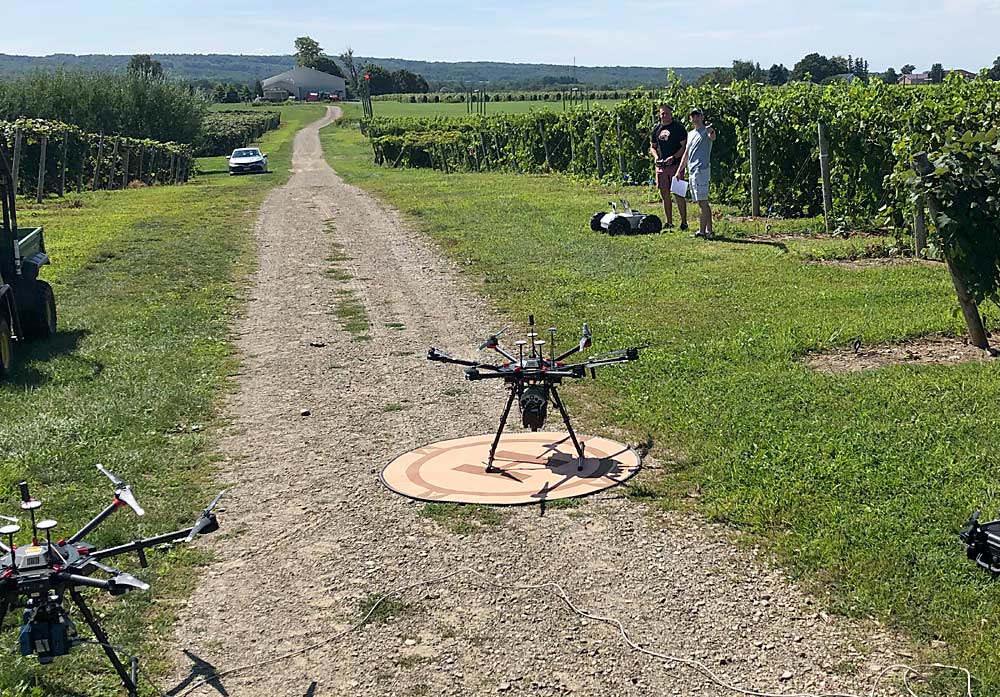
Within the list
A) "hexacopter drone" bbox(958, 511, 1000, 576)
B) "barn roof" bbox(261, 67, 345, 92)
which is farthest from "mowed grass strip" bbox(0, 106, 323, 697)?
"barn roof" bbox(261, 67, 345, 92)

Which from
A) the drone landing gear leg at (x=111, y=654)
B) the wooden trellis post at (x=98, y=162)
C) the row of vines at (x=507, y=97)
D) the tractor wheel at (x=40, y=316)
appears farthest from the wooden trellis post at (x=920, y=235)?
the row of vines at (x=507, y=97)

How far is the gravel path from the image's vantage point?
16.4 ft

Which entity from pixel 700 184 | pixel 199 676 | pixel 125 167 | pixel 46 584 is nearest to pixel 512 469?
pixel 199 676

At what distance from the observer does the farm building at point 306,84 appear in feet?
594

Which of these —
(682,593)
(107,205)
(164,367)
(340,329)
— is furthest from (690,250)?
(107,205)

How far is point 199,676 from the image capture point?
5082 millimetres

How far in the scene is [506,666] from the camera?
5074 mm

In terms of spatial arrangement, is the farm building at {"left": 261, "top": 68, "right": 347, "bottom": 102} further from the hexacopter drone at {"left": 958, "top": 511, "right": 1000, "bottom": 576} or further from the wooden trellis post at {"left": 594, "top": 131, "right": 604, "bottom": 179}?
the hexacopter drone at {"left": 958, "top": 511, "right": 1000, "bottom": 576}

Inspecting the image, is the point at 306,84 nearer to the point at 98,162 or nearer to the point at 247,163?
the point at 247,163

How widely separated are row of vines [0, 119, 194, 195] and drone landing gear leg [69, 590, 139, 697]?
2107 cm

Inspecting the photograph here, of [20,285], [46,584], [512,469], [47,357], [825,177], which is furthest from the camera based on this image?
[825,177]

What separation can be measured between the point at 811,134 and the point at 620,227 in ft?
12.2

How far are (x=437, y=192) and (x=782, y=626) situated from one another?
23.8 meters

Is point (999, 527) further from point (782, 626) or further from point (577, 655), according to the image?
point (577, 655)
